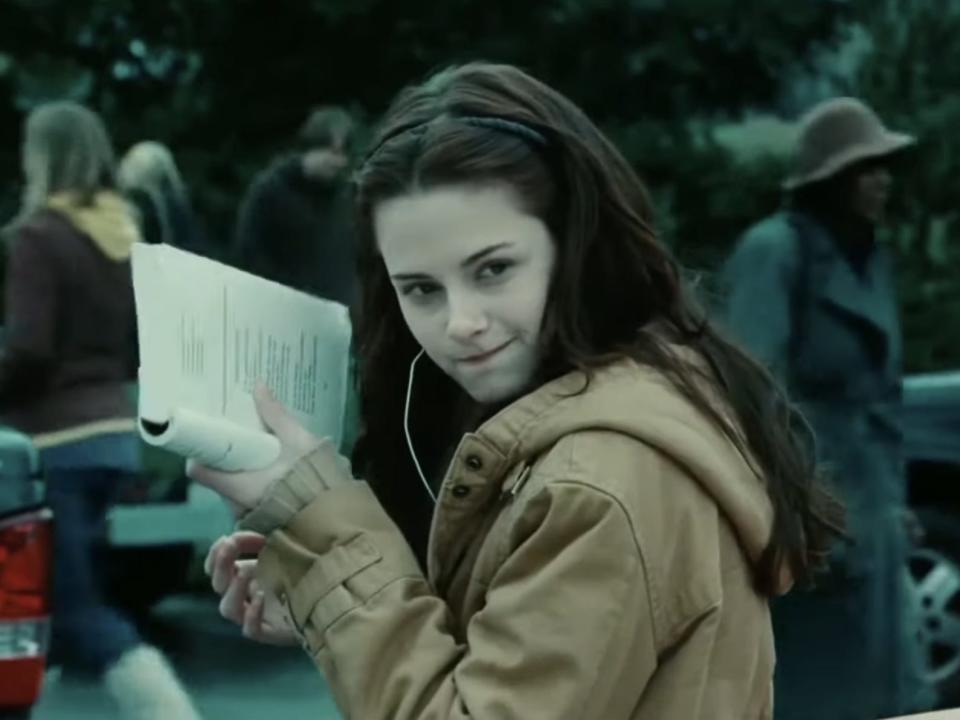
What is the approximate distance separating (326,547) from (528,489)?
0.61 feet

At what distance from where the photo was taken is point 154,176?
14.3 ft

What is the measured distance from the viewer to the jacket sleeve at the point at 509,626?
1419 mm

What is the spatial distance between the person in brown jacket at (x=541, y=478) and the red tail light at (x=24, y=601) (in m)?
1.92

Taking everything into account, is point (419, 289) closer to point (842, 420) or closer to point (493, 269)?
point (493, 269)

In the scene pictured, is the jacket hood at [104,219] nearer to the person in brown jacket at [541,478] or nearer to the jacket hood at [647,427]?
the person in brown jacket at [541,478]

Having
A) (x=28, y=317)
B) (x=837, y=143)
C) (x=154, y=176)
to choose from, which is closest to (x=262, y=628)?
(x=28, y=317)

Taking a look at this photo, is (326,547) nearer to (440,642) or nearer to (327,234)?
(440,642)

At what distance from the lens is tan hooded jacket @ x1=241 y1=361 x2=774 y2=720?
1.42 meters

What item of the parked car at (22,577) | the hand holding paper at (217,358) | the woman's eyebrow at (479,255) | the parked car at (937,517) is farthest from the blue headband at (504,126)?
the parked car at (937,517)

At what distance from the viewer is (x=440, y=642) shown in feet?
4.88

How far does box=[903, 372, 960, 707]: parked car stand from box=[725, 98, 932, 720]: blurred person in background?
325 millimetres

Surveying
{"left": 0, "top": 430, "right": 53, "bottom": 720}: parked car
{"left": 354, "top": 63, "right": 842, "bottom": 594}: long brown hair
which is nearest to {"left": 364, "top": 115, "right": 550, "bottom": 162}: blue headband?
{"left": 354, "top": 63, "right": 842, "bottom": 594}: long brown hair

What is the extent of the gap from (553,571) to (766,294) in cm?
313

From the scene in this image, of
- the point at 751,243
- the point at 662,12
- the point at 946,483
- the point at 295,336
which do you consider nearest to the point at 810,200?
the point at 751,243
